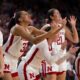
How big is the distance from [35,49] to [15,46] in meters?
0.61

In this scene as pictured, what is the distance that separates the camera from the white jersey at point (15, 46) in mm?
8773

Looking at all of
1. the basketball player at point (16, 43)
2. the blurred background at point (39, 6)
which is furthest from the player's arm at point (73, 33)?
the blurred background at point (39, 6)

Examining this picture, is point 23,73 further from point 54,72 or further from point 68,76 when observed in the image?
point 68,76

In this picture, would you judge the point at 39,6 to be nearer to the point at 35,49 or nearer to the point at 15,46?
the point at 15,46

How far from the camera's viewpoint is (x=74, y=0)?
17125 mm

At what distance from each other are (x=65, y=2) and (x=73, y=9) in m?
0.79

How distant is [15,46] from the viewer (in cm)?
880

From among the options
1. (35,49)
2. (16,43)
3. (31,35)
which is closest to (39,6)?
(16,43)

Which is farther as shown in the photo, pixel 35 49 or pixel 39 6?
pixel 39 6

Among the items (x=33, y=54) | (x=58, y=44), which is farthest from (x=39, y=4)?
(x=33, y=54)

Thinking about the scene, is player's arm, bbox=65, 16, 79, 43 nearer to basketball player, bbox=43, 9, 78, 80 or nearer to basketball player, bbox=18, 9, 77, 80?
basketball player, bbox=43, 9, 78, 80

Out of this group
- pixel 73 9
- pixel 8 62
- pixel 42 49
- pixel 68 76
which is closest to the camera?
pixel 42 49

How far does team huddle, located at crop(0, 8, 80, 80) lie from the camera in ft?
26.3

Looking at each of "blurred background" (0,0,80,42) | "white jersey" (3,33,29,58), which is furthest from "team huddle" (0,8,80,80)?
"blurred background" (0,0,80,42)
